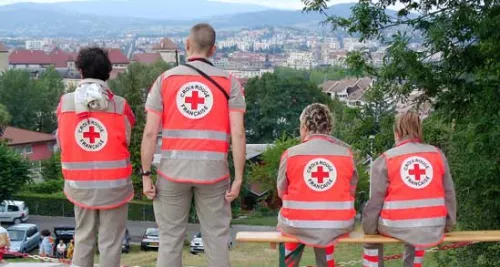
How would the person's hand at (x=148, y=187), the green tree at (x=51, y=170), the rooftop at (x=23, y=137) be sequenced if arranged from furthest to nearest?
the rooftop at (x=23, y=137) < the green tree at (x=51, y=170) < the person's hand at (x=148, y=187)

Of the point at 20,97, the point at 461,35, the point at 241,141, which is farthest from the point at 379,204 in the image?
the point at 20,97

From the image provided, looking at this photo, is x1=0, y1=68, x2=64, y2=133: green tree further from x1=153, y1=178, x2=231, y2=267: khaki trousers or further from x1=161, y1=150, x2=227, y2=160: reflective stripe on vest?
x1=161, y1=150, x2=227, y2=160: reflective stripe on vest

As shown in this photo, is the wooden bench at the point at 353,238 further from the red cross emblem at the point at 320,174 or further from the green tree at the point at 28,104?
the green tree at the point at 28,104

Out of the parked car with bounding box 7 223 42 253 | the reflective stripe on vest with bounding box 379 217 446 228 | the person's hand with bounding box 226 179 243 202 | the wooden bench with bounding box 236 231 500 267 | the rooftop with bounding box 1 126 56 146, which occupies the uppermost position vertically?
the person's hand with bounding box 226 179 243 202

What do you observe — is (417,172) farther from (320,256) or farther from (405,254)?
(320,256)

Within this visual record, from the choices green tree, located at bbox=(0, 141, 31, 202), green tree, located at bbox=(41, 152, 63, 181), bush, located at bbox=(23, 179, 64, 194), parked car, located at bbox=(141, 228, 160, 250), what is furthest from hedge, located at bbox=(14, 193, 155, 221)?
parked car, located at bbox=(141, 228, 160, 250)

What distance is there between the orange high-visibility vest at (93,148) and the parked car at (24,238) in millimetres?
21244

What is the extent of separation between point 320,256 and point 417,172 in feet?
3.47

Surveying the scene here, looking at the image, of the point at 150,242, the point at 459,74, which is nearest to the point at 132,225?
the point at 150,242

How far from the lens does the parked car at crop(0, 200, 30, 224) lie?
1415 inches

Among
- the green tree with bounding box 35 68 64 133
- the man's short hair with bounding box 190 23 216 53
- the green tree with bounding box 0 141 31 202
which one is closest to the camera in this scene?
the man's short hair with bounding box 190 23 216 53

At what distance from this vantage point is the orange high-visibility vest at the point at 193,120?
5.82m

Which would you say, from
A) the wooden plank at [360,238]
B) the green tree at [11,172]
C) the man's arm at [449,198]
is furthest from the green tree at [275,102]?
the man's arm at [449,198]

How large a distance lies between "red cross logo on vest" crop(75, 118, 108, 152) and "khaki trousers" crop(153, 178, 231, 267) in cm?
57
